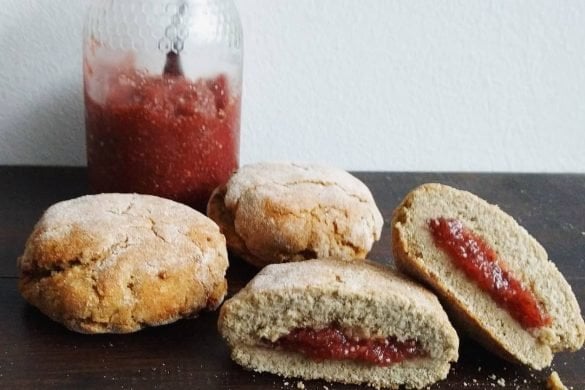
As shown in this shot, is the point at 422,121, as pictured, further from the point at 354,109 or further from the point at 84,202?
the point at 84,202

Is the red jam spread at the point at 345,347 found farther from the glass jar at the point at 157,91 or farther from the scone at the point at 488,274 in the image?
the glass jar at the point at 157,91

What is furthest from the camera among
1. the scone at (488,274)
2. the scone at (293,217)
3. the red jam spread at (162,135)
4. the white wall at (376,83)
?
the white wall at (376,83)

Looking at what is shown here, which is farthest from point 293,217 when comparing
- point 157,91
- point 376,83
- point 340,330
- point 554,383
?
point 376,83

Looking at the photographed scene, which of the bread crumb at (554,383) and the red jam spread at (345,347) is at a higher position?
the red jam spread at (345,347)

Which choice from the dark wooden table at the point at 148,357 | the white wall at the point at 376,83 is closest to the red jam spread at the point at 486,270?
the dark wooden table at the point at 148,357

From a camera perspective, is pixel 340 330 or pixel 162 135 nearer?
pixel 340 330

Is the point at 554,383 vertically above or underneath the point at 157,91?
underneath

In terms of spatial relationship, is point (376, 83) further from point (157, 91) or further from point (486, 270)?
point (486, 270)
